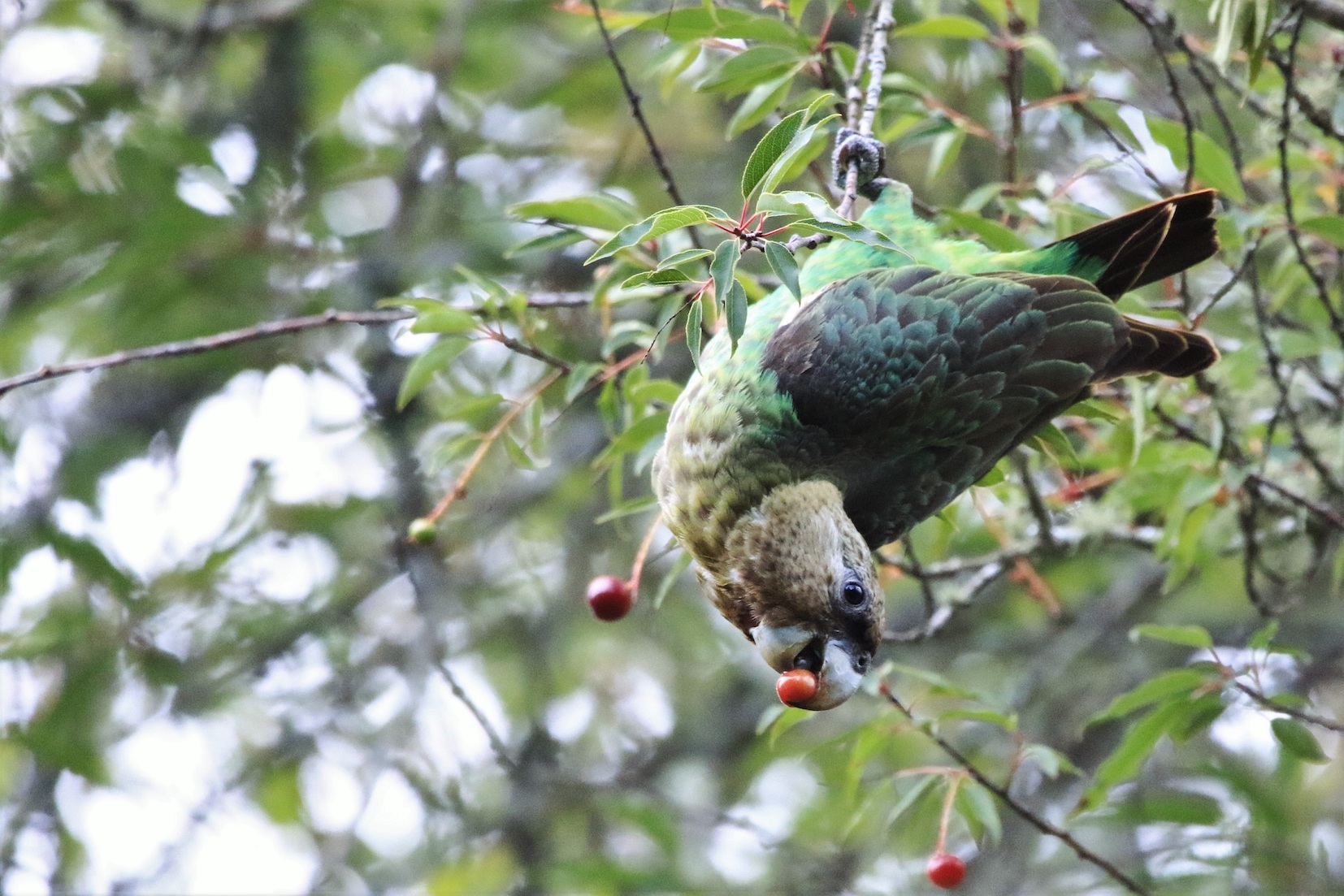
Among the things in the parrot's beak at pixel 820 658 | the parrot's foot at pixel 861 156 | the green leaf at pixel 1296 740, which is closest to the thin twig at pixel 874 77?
the parrot's foot at pixel 861 156

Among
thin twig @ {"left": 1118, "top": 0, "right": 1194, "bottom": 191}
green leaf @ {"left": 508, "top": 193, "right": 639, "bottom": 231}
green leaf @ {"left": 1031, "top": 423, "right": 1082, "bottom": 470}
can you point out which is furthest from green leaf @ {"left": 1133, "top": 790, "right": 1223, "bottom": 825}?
green leaf @ {"left": 508, "top": 193, "right": 639, "bottom": 231}

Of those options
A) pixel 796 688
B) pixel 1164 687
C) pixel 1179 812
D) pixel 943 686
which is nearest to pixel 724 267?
pixel 796 688

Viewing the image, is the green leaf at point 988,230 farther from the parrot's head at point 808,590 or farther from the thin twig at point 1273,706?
the thin twig at point 1273,706

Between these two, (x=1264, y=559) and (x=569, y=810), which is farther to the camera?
(x=569, y=810)

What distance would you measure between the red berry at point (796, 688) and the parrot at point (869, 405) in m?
0.17

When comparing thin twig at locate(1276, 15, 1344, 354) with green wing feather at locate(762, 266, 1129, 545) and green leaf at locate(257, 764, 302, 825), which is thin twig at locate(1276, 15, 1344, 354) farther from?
green leaf at locate(257, 764, 302, 825)

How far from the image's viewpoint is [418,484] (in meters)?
4.05

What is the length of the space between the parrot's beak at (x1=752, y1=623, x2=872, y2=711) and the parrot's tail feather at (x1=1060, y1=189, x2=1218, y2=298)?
108 centimetres

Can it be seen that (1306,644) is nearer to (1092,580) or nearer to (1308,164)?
(1092,580)

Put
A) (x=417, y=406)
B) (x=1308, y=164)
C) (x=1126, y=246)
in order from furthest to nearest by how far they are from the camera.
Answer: (x=417, y=406) < (x=1308, y=164) < (x=1126, y=246)

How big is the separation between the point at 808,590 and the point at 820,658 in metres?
0.14

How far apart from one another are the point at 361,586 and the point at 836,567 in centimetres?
291

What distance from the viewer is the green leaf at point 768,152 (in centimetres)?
188

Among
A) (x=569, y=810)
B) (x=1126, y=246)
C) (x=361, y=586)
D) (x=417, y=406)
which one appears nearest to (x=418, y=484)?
(x=417, y=406)
